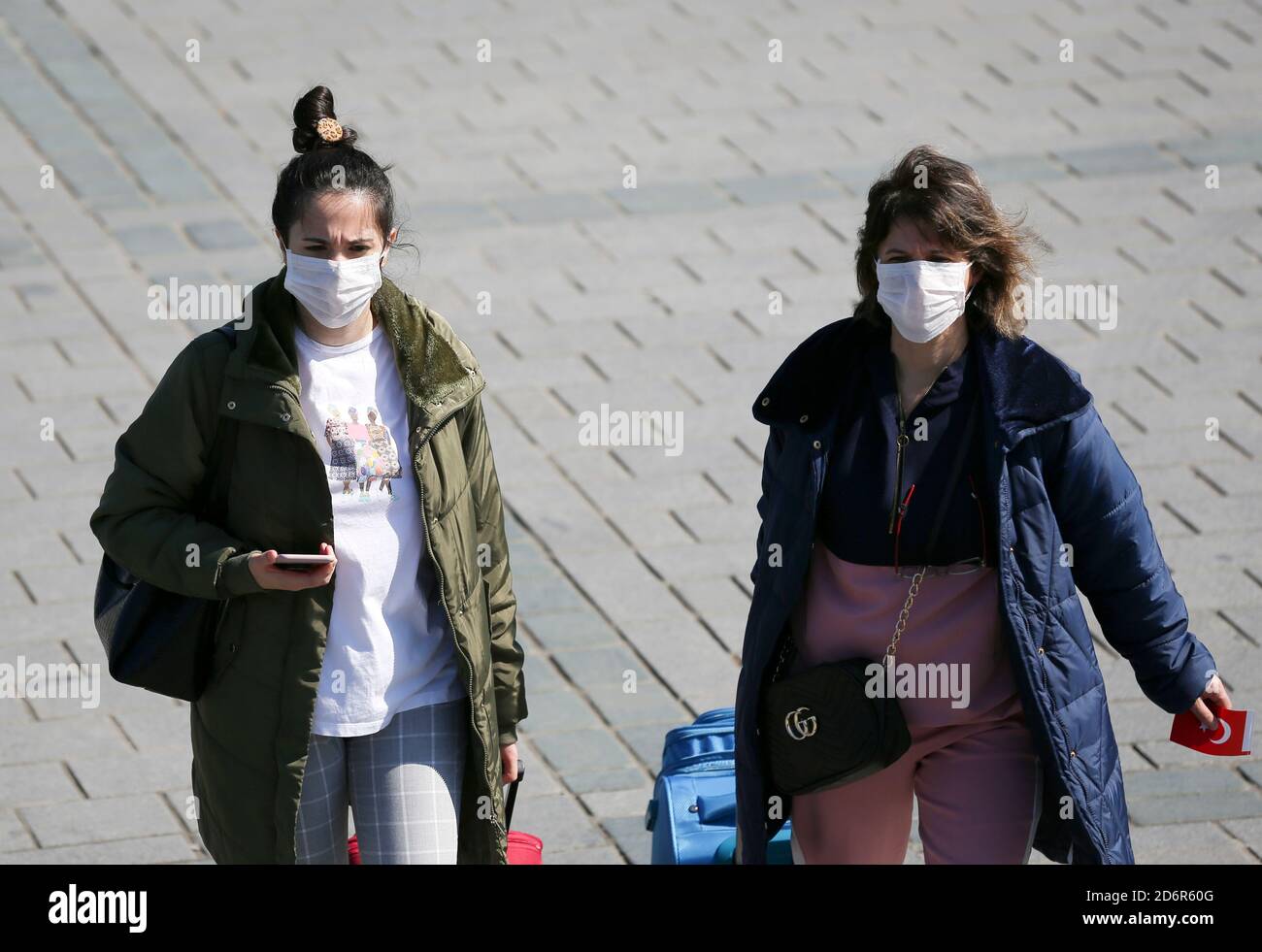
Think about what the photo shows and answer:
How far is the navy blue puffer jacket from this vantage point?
11.9ft

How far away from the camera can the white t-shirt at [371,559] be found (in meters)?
3.54

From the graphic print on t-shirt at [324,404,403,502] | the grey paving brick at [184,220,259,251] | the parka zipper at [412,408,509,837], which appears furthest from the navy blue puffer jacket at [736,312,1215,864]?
the grey paving brick at [184,220,259,251]

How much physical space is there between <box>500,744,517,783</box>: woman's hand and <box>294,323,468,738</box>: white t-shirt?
0.86 ft

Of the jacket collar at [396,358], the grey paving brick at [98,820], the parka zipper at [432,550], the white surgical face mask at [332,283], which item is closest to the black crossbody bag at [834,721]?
the parka zipper at [432,550]

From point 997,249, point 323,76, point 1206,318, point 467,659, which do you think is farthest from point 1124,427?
point 323,76

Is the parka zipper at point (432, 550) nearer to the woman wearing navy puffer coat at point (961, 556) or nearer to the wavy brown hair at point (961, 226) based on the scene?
the woman wearing navy puffer coat at point (961, 556)

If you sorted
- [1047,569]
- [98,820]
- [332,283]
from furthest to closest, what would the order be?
[98,820]
[1047,569]
[332,283]

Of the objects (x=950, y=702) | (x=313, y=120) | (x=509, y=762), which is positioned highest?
(x=313, y=120)

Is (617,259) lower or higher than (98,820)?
higher

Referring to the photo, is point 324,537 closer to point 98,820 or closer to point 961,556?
point 961,556

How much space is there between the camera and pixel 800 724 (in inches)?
149

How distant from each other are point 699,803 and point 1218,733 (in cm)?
117

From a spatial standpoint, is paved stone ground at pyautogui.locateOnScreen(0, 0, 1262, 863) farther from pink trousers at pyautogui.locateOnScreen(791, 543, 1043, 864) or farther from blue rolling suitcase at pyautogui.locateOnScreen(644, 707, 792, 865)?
pink trousers at pyautogui.locateOnScreen(791, 543, 1043, 864)

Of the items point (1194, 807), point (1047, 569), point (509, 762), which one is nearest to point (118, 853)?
point (509, 762)
